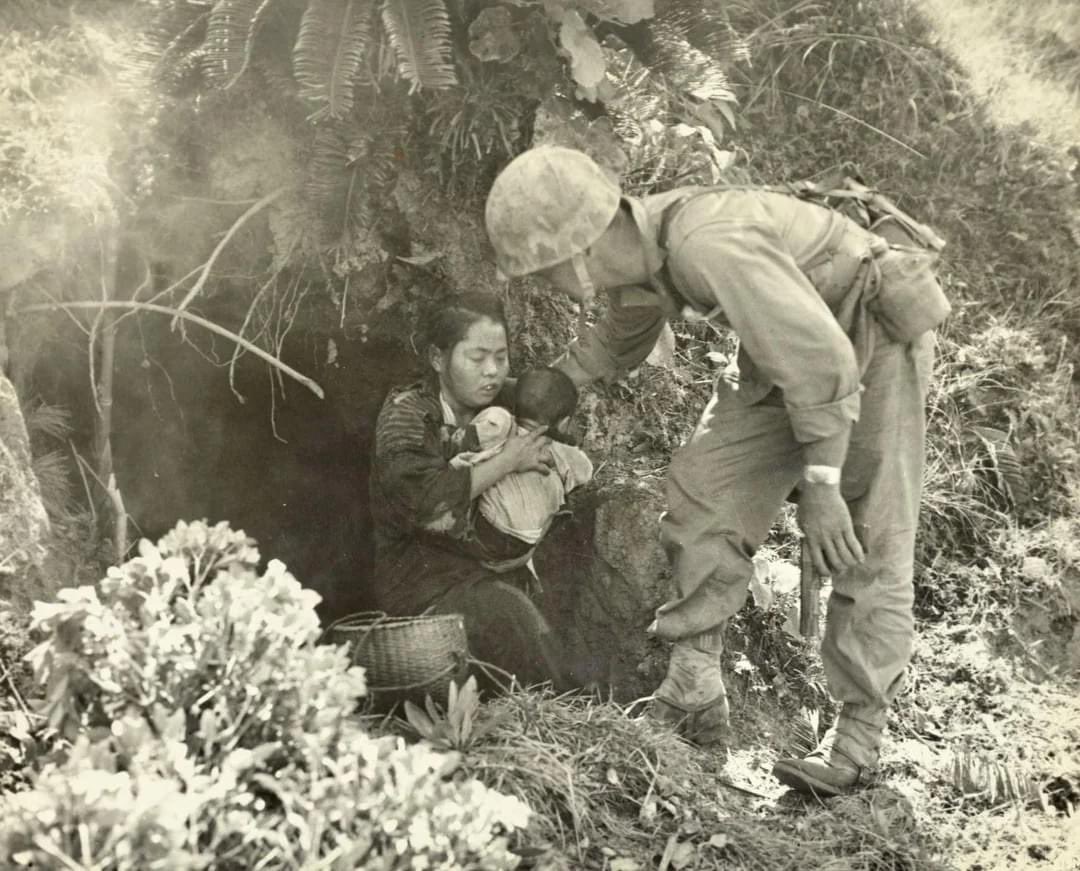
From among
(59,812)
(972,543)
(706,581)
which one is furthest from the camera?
(972,543)

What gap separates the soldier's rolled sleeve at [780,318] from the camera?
12.9 feet

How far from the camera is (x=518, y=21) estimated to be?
4785 mm

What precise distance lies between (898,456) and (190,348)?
270 centimetres

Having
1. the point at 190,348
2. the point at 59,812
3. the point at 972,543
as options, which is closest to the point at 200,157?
the point at 190,348

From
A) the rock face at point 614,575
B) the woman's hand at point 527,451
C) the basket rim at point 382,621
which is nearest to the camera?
the basket rim at point 382,621

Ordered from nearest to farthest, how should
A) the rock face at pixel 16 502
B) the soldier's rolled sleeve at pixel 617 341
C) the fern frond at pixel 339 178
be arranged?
the rock face at pixel 16 502
the soldier's rolled sleeve at pixel 617 341
the fern frond at pixel 339 178

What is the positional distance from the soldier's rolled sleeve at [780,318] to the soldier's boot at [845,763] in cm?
122

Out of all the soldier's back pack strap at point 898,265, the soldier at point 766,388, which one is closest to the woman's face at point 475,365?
the soldier at point 766,388

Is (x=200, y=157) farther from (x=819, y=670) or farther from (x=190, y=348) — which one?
(x=819, y=670)

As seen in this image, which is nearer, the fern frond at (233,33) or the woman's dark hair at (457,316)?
the fern frond at (233,33)

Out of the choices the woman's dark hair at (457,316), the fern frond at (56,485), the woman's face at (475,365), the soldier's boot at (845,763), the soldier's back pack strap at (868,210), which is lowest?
the soldier's boot at (845,763)

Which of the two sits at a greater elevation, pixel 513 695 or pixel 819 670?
pixel 513 695

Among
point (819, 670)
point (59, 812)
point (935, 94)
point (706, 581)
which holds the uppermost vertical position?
point (935, 94)

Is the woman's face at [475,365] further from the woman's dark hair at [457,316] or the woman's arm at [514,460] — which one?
the woman's arm at [514,460]
